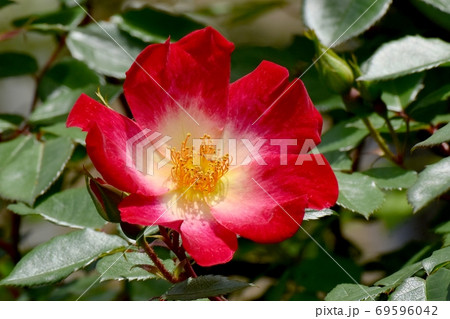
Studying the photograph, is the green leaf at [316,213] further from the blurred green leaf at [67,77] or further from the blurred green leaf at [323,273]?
the blurred green leaf at [67,77]

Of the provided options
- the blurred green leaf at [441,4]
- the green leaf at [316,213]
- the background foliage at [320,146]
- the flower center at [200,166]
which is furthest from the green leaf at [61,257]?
the blurred green leaf at [441,4]

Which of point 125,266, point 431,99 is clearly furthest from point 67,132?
point 431,99

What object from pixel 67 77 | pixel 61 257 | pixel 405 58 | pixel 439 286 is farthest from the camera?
pixel 67 77

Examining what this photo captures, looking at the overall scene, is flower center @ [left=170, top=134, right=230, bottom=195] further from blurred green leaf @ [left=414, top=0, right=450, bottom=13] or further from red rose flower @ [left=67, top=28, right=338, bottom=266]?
blurred green leaf @ [left=414, top=0, right=450, bottom=13]

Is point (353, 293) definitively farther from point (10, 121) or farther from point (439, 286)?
point (10, 121)

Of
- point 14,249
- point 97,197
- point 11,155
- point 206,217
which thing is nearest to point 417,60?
point 206,217

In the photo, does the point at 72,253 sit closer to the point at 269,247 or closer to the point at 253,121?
the point at 253,121

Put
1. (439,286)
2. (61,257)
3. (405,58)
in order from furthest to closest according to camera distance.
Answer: (405,58) → (61,257) → (439,286)
